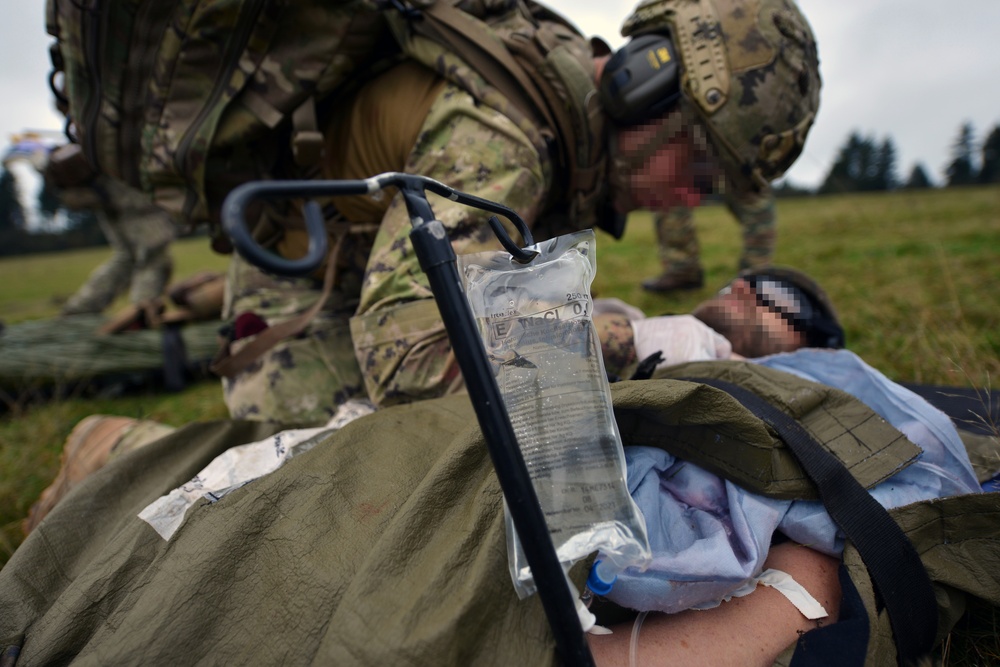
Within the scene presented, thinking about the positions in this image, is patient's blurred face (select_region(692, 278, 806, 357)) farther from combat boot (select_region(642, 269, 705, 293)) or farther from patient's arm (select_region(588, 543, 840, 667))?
combat boot (select_region(642, 269, 705, 293))

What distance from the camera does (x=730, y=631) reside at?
1103 millimetres

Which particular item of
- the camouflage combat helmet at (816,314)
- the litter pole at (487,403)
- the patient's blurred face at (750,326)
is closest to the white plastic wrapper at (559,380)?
the litter pole at (487,403)

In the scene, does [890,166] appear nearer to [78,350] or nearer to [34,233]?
[78,350]

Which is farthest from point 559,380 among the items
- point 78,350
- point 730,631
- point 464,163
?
point 78,350

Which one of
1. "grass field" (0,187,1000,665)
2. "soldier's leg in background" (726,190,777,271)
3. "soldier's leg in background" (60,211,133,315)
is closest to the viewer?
"grass field" (0,187,1000,665)

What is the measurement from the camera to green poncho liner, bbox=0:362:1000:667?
0.93 metres

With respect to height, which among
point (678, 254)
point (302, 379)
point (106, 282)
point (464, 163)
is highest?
point (464, 163)

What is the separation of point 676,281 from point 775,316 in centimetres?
281

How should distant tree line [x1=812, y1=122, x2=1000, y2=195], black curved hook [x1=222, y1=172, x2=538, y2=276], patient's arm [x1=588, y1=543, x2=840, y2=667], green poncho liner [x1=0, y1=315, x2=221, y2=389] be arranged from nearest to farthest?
black curved hook [x1=222, y1=172, x2=538, y2=276] < patient's arm [x1=588, y1=543, x2=840, y2=667] < green poncho liner [x1=0, y1=315, x2=221, y2=389] < distant tree line [x1=812, y1=122, x2=1000, y2=195]

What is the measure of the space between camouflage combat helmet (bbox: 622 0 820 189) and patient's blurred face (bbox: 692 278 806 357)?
22.7 inches

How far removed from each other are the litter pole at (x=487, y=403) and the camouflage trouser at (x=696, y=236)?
14.6ft

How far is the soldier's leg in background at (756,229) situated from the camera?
466 centimetres

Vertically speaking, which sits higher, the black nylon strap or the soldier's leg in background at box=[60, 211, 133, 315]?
the black nylon strap

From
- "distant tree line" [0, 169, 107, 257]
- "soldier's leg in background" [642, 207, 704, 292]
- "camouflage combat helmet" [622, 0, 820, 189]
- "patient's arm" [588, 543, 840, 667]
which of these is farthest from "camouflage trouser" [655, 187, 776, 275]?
"distant tree line" [0, 169, 107, 257]
